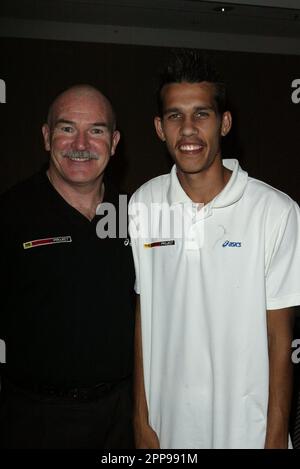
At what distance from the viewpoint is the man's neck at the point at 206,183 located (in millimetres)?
1590

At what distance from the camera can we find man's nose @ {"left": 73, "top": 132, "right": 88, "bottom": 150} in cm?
175

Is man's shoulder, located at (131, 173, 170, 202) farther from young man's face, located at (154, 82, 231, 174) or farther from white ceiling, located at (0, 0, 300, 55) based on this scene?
white ceiling, located at (0, 0, 300, 55)

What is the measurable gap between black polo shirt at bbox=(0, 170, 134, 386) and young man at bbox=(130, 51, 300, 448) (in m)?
0.16

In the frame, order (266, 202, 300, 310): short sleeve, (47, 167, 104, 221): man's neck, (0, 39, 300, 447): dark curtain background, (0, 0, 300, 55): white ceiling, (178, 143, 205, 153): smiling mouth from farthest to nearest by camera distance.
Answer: (0, 39, 300, 447): dark curtain background, (0, 0, 300, 55): white ceiling, (47, 167, 104, 221): man's neck, (178, 143, 205, 153): smiling mouth, (266, 202, 300, 310): short sleeve

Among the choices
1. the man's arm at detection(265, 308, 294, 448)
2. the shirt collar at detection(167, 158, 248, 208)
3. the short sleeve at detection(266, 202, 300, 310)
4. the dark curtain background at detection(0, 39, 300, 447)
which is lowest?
the man's arm at detection(265, 308, 294, 448)

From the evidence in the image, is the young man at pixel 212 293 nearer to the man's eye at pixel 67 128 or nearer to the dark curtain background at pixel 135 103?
the man's eye at pixel 67 128

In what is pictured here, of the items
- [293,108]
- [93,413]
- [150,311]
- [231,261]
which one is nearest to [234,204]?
[231,261]

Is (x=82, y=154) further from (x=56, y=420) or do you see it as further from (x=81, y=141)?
(x=56, y=420)

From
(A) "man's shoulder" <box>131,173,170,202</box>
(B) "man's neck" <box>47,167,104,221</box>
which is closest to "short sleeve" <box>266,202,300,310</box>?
(A) "man's shoulder" <box>131,173,170,202</box>

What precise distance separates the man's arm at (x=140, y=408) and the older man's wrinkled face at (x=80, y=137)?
1.80 feet

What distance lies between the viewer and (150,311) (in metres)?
1.61
